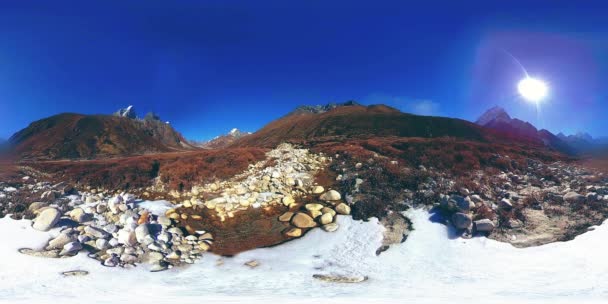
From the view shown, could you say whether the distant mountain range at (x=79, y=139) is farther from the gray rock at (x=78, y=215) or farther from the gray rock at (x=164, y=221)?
the gray rock at (x=164, y=221)

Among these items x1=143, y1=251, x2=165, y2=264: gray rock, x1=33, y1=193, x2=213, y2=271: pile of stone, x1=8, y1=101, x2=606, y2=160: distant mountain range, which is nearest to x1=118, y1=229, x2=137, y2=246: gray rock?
x1=33, y1=193, x2=213, y2=271: pile of stone

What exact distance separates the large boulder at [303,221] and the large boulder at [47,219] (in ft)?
27.9

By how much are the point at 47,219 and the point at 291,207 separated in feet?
29.1

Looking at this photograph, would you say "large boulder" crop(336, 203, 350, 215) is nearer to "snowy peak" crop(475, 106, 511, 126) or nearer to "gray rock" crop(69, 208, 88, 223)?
"gray rock" crop(69, 208, 88, 223)

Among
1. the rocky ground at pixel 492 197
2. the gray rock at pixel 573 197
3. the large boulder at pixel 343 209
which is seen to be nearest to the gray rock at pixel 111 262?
the large boulder at pixel 343 209

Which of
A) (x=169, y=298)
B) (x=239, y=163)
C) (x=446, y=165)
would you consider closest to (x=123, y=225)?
(x=169, y=298)

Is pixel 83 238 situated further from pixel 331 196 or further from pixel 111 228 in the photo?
pixel 331 196

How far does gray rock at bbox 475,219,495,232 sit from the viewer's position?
9.84 metres

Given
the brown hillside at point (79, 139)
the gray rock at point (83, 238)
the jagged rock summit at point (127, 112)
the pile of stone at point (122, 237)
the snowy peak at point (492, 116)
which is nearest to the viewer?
the pile of stone at point (122, 237)

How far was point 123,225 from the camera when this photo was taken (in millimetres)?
10719

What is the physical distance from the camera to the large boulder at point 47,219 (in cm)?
987

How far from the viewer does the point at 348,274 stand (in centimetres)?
832

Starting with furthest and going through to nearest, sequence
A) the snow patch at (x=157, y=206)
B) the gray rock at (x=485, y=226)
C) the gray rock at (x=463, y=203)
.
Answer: the snow patch at (x=157, y=206) → the gray rock at (x=463, y=203) → the gray rock at (x=485, y=226)

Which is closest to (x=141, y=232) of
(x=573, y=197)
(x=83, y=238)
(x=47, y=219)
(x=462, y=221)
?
(x=83, y=238)
